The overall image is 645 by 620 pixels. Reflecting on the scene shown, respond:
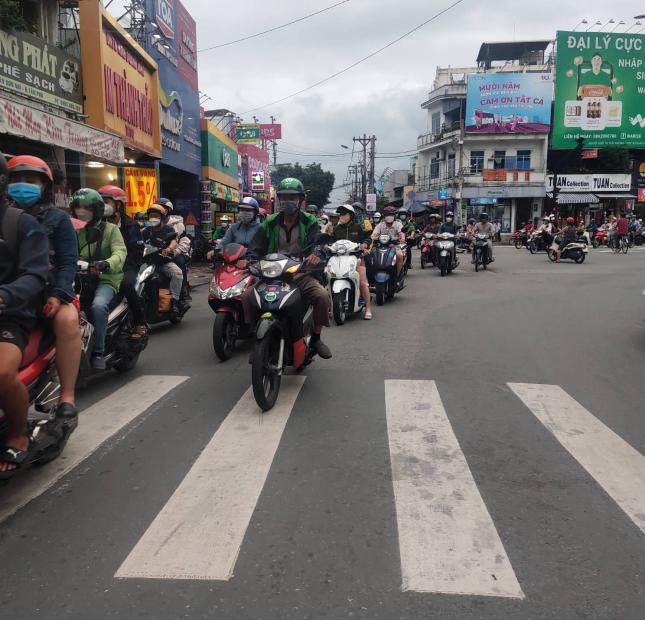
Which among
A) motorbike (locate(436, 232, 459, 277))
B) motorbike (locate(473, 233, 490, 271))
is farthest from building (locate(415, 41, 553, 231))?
motorbike (locate(436, 232, 459, 277))

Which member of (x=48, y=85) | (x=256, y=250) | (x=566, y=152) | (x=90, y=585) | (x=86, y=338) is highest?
(x=566, y=152)

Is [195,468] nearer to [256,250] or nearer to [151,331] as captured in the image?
[256,250]

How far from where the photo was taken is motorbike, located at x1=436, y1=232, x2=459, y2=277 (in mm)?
15055

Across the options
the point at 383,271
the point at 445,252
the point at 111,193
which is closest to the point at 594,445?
the point at 111,193

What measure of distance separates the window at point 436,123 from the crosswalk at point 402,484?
5195 cm

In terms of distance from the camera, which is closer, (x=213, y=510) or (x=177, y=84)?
(x=213, y=510)

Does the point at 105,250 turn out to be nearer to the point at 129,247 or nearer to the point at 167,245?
the point at 129,247

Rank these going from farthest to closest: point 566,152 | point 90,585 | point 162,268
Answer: point 566,152
point 162,268
point 90,585

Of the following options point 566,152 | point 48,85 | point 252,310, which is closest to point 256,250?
point 252,310

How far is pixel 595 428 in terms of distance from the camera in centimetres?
420

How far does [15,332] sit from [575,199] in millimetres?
48801

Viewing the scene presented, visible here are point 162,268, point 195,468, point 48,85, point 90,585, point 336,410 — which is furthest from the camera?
point 48,85

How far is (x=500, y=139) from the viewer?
1842 inches

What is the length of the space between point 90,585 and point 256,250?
364 cm
